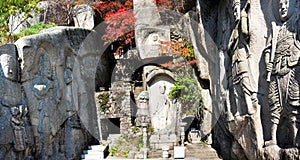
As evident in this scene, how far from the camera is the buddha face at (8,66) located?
779 cm

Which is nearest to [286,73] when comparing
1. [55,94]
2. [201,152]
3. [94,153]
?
[201,152]

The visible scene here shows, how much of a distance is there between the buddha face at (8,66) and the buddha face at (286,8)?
605 cm

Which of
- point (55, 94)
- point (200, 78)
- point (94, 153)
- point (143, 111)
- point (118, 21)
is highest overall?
point (118, 21)

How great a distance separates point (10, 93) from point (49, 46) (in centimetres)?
213

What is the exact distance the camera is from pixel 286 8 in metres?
5.68

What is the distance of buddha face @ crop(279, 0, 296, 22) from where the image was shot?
18.4 ft

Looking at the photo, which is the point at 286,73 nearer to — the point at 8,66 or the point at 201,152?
the point at 201,152

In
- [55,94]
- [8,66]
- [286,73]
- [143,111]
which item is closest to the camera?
[286,73]

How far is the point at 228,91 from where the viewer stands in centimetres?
815

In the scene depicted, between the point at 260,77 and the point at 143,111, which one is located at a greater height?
the point at 260,77

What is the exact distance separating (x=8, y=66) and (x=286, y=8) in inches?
243

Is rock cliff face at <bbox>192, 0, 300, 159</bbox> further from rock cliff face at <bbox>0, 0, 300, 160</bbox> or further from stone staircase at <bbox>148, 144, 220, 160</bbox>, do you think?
stone staircase at <bbox>148, 144, 220, 160</bbox>

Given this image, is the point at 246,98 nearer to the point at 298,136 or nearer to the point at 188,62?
the point at 298,136

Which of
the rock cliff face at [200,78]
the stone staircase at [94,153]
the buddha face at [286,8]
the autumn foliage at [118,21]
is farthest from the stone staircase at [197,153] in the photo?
the buddha face at [286,8]
